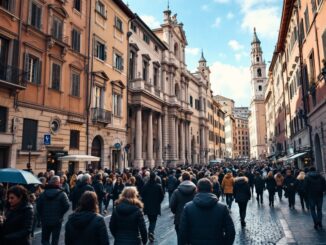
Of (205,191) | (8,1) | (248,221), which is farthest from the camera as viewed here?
(8,1)

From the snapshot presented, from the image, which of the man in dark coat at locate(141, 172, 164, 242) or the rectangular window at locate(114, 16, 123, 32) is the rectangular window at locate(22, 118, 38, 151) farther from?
the rectangular window at locate(114, 16, 123, 32)

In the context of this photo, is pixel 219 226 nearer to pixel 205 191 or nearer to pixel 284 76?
pixel 205 191

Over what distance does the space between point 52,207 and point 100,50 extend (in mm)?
19431

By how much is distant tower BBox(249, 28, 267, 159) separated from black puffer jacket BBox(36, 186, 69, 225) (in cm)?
9458

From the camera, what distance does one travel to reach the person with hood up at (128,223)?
175 inches

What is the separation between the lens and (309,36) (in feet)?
66.3

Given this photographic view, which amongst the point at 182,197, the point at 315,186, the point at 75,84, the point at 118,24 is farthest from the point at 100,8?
the point at 182,197

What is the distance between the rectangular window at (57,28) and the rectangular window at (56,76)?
178cm

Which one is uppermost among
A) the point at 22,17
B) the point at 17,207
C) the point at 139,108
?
the point at 22,17

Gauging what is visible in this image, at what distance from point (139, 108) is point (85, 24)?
11.0 meters

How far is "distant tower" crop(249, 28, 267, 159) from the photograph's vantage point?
9725 cm

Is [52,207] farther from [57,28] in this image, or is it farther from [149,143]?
[149,143]

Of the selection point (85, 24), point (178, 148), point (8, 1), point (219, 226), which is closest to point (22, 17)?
point (8, 1)

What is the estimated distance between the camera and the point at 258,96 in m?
101
